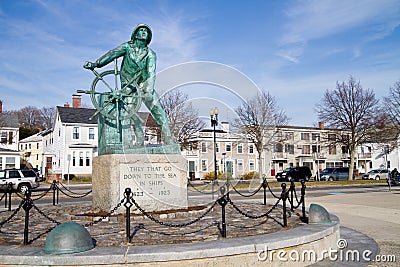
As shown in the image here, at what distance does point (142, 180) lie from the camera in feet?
31.2

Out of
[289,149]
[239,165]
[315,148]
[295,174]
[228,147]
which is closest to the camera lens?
[295,174]

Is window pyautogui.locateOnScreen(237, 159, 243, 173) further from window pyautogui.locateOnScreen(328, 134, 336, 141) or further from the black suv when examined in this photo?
window pyautogui.locateOnScreen(328, 134, 336, 141)

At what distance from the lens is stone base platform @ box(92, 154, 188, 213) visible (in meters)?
9.27

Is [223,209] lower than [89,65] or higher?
lower

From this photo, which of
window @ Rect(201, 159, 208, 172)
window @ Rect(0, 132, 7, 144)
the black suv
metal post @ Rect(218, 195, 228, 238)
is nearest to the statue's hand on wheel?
metal post @ Rect(218, 195, 228, 238)

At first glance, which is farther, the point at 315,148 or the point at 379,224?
the point at 315,148

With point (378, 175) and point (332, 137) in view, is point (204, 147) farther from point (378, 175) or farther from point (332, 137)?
point (378, 175)

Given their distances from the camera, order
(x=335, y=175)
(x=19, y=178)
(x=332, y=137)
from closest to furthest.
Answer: (x=19, y=178), (x=332, y=137), (x=335, y=175)

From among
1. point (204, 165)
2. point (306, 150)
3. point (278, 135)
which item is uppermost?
point (278, 135)

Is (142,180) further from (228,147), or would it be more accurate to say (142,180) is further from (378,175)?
(228,147)

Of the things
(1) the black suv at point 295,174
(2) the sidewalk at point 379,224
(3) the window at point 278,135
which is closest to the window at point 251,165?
(3) the window at point 278,135

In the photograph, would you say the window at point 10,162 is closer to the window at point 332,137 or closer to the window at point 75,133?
the window at point 75,133

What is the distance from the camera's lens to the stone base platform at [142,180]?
9266 mm

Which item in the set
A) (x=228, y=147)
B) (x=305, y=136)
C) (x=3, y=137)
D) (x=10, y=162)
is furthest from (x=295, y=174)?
(x=3, y=137)
